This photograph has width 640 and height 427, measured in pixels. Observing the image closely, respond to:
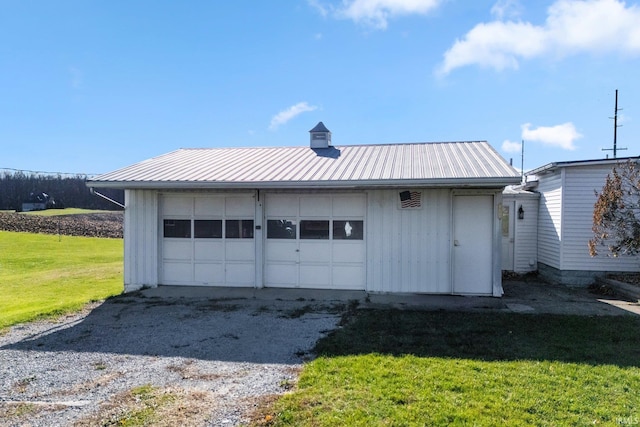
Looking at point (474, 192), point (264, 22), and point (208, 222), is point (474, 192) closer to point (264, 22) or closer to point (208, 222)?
point (208, 222)

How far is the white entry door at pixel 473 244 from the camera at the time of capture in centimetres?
800

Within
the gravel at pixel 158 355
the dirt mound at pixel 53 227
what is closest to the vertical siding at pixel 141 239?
the gravel at pixel 158 355

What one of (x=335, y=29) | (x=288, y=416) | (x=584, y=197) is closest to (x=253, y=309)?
(x=288, y=416)

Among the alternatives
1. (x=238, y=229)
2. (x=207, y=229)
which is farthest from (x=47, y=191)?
(x=238, y=229)

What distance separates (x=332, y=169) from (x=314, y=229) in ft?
4.42

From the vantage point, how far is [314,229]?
8727mm

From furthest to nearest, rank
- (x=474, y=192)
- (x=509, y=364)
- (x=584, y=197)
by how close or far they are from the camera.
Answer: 1. (x=584, y=197)
2. (x=474, y=192)
3. (x=509, y=364)

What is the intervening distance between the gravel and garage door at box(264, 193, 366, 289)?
1.25m

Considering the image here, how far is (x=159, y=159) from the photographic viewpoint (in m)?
10.6

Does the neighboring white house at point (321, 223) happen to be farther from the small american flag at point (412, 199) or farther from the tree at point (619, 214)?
the tree at point (619, 214)

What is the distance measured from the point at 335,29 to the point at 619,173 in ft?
24.2

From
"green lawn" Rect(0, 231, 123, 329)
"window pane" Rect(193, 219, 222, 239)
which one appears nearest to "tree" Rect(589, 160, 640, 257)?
"window pane" Rect(193, 219, 222, 239)

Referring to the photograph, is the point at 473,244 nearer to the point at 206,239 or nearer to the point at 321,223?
the point at 321,223

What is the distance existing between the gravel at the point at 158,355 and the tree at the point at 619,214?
5.99 meters
